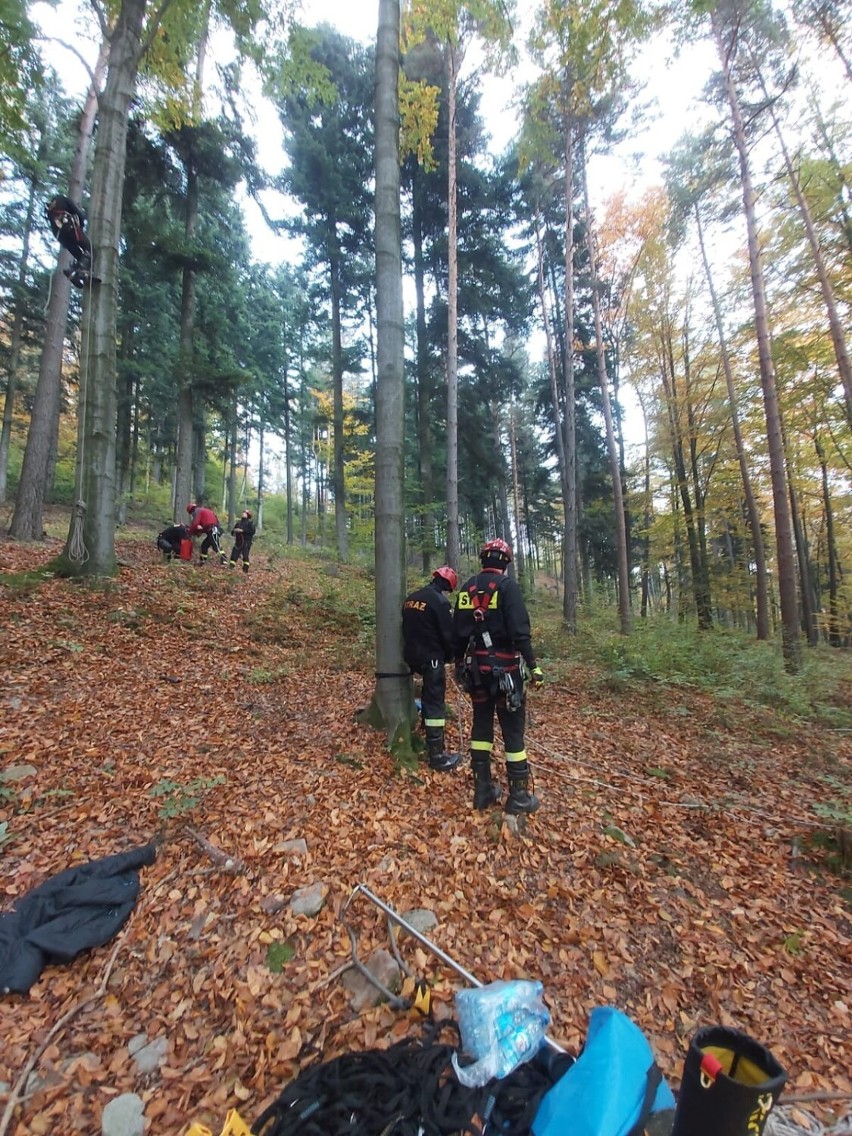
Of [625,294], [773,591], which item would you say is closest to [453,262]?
[625,294]

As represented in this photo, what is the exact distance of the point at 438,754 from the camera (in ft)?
16.6

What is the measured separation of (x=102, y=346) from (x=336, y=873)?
9034 millimetres

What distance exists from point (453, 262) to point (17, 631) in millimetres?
12131

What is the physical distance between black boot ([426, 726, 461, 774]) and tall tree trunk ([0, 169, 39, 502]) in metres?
19.1

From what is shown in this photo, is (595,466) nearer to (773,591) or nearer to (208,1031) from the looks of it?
(773,591)

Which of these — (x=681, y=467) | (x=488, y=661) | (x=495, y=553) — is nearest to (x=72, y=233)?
(x=495, y=553)

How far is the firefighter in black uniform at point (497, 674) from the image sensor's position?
14.4ft

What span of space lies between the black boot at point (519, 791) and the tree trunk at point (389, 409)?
4.06ft

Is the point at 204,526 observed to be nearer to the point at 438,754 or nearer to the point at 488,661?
the point at 438,754

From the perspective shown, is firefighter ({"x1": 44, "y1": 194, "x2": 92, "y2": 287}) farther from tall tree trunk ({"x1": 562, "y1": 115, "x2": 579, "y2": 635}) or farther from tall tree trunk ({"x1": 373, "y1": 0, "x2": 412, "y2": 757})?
tall tree trunk ({"x1": 562, "y1": 115, "x2": 579, "y2": 635})

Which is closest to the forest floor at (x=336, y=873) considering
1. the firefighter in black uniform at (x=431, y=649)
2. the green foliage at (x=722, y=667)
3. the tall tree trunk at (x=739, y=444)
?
the firefighter in black uniform at (x=431, y=649)

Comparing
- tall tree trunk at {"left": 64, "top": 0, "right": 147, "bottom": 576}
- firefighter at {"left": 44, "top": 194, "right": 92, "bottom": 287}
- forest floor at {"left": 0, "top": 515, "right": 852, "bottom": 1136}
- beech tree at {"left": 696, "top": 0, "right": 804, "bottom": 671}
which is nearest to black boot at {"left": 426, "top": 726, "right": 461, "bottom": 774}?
forest floor at {"left": 0, "top": 515, "right": 852, "bottom": 1136}

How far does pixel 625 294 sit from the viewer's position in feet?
51.0

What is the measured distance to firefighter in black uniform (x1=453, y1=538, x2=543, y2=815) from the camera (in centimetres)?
440
